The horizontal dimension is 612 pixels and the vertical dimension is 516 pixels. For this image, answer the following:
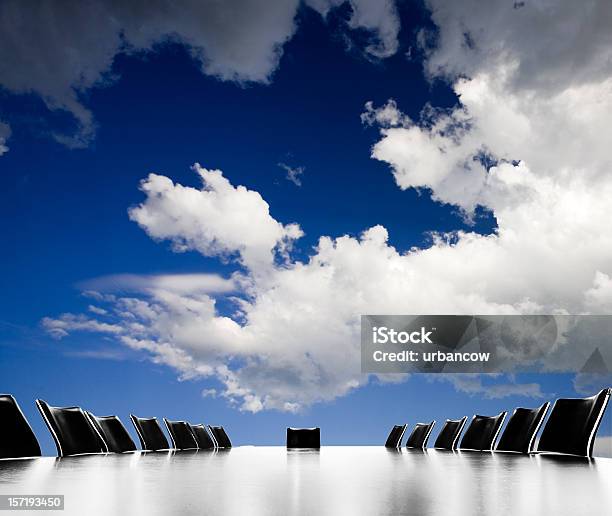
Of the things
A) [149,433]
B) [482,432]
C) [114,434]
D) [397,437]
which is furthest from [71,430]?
[397,437]

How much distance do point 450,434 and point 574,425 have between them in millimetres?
3757

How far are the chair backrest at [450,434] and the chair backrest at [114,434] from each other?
3270mm

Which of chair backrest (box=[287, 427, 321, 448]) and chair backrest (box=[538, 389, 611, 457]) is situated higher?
chair backrest (box=[287, 427, 321, 448])

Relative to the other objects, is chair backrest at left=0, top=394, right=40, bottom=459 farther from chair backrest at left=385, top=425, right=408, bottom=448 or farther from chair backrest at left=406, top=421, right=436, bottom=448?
chair backrest at left=385, top=425, right=408, bottom=448

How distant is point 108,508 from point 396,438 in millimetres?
11003

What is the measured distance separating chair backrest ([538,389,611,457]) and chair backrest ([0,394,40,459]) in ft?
9.55

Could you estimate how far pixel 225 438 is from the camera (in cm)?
1136

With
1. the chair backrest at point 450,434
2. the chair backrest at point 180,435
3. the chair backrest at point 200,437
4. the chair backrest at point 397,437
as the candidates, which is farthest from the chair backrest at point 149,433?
the chair backrest at point 397,437

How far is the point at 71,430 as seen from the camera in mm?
4234

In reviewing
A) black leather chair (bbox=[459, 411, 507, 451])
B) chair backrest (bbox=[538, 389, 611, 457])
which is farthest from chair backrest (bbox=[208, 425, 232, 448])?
chair backrest (bbox=[538, 389, 611, 457])

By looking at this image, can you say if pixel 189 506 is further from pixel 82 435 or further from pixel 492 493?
pixel 82 435

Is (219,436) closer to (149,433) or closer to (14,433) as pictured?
(149,433)

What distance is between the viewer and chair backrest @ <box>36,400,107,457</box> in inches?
154

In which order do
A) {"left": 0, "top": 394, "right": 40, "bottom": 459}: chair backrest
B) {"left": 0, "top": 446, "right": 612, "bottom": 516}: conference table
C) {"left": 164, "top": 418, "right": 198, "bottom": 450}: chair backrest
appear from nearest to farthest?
{"left": 0, "top": 446, "right": 612, "bottom": 516}: conference table
{"left": 0, "top": 394, "right": 40, "bottom": 459}: chair backrest
{"left": 164, "top": 418, "right": 198, "bottom": 450}: chair backrest
